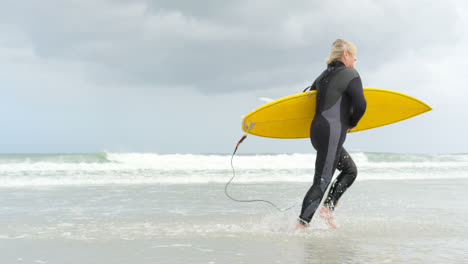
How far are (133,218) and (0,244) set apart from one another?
1526 millimetres

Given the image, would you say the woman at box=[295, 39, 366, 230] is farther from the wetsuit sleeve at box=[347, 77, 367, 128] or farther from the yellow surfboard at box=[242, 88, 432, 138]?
the yellow surfboard at box=[242, 88, 432, 138]

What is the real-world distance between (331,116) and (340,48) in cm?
70

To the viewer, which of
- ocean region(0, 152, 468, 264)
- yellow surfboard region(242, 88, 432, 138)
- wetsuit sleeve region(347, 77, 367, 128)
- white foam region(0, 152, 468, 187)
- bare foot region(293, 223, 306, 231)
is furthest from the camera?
white foam region(0, 152, 468, 187)

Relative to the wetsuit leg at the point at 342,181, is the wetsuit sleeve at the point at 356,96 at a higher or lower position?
higher

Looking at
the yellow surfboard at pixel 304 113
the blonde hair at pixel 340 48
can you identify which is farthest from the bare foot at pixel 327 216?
the blonde hair at pixel 340 48

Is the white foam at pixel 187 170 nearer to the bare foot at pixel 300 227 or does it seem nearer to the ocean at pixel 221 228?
the ocean at pixel 221 228

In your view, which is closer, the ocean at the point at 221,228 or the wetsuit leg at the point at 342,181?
the ocean at the point at 221,228

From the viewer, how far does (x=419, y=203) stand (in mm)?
6051

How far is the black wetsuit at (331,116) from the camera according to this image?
3771 millimetres

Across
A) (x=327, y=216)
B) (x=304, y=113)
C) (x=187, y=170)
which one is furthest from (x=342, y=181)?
(x=187, y=170)

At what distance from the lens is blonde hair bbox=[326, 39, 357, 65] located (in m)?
3.93

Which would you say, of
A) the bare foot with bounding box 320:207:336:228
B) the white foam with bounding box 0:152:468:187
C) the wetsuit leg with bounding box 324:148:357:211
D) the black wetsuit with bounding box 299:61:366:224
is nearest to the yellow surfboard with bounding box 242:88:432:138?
the black wetsuit with bounding box 299:61:366:224

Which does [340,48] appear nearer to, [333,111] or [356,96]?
[356,96]

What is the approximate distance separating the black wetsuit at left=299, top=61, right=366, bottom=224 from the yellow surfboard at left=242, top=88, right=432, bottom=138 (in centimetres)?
29
